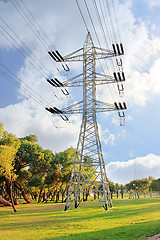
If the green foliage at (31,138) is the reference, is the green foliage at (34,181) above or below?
below

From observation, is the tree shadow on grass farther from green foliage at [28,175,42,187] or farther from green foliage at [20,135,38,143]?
green foliage at [20,135,38,143]

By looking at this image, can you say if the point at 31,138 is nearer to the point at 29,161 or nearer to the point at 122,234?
the point at 29,161

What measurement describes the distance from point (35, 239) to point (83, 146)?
53.1ft

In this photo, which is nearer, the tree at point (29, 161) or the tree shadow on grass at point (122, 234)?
the tree shadow on grass at point (122, 234)

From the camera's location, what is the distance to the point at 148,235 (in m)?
10.3

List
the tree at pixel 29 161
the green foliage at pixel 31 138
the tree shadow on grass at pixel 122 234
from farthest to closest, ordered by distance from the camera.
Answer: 1. the green foliage at pixel 31 138
2. the tree at pixel 29 161
3. the tree shadow on grass at pixel 122 234

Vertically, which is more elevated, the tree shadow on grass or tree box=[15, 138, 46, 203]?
tree box=[15, 138, 46, 203]

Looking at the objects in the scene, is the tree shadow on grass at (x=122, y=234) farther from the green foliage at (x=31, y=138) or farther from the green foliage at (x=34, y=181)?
the green foliage at (x=31, y=138)

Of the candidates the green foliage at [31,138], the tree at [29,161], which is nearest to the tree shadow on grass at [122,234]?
the tree at [29,161]

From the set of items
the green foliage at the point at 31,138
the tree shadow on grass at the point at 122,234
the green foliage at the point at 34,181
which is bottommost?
the tree shadow on grass at the point at 122,234

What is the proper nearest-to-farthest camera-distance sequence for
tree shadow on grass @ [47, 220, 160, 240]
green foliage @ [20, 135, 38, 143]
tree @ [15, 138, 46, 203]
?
tree shadow on grass @ [47, 220, 160, 240] → tree @ [15, 138, 46, 203] → green foliage @ [20, 135, 38, 143]

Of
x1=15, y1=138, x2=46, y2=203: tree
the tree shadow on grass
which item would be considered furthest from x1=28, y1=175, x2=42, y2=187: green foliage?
the tree shadow on grass

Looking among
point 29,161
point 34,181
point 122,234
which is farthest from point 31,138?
point 122,234

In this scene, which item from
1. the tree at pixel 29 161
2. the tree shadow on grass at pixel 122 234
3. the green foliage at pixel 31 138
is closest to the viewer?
the tree shadow on grass at pixel 122 234
